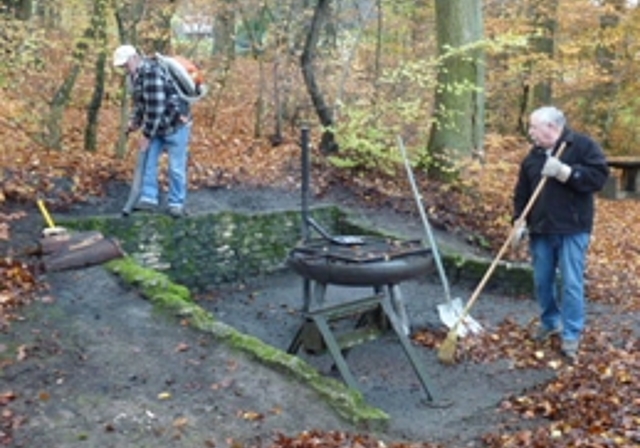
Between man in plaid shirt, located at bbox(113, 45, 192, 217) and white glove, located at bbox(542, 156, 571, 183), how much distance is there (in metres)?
4.11

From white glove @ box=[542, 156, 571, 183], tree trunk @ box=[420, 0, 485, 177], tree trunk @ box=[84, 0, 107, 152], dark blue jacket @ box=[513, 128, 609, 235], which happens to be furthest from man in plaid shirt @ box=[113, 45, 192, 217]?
tree trunk @ box=[420, 0, 485, 177]

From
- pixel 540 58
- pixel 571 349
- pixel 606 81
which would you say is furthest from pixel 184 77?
pixel 606 81

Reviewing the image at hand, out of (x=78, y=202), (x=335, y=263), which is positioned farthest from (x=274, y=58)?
(x=335, y=263)

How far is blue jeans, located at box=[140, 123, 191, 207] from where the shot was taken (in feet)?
29.6

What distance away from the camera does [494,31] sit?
1627 centimetres

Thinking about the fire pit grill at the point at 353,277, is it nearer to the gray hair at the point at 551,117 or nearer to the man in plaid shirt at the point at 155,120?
the gray hair at the point at 551,117

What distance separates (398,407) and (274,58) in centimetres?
891

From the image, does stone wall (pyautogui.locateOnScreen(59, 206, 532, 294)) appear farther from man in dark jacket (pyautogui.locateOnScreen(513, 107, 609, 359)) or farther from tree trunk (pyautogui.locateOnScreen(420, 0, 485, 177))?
tree trunk (pyautogui.locateOnScreen(420, 0, 485, 177))

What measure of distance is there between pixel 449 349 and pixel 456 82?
19.7ft

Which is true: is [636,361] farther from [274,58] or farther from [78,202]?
[274,58]

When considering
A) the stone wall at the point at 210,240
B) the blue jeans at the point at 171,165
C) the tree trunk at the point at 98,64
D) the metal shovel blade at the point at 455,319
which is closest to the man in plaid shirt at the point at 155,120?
the blue jeans at the point at 171,165

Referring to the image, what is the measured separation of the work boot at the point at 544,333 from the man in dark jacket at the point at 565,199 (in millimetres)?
388

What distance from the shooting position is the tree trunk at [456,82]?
1240 cm

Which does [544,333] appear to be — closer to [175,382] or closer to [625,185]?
[175,382]
